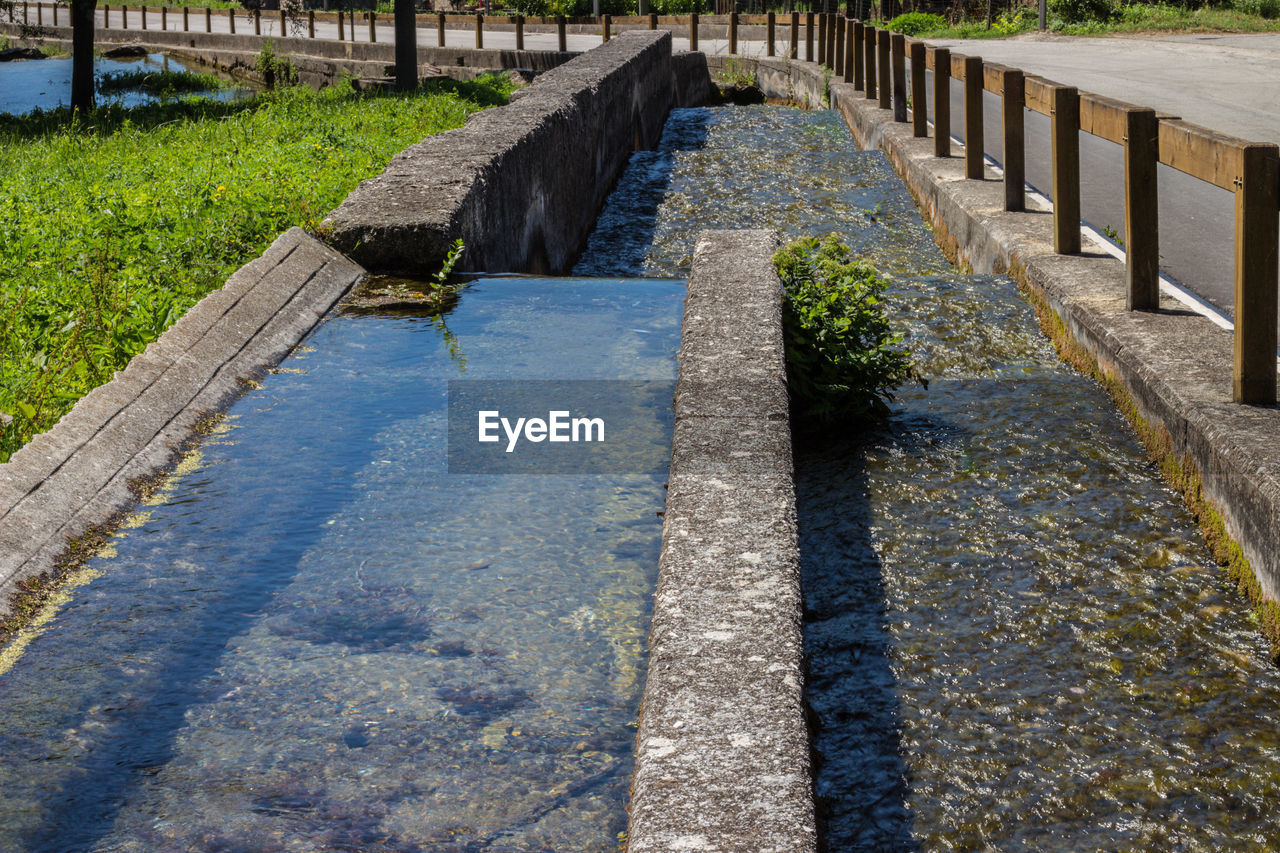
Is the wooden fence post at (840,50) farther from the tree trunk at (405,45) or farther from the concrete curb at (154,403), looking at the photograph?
the concrete curb at (154,403)

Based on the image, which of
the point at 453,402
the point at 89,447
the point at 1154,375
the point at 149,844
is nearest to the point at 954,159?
the point at 1154,375

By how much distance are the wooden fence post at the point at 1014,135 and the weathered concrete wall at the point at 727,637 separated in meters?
4.09

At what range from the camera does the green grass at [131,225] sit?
4895 mm

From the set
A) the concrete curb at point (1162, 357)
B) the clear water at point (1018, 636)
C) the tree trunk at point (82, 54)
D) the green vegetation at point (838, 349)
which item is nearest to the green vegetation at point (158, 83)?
the tree trunk at point (82, 54)

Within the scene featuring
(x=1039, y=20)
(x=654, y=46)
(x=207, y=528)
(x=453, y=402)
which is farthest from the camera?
(x=1039, y=20)

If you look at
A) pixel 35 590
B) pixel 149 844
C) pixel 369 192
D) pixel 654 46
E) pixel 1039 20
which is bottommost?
pixel 149 844

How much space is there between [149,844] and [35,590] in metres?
1.03

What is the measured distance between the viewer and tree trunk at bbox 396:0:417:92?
71.6ft

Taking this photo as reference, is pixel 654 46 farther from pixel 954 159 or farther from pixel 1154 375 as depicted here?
pixel 1154 375

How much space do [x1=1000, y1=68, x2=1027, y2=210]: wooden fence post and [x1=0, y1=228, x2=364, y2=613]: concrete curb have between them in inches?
164

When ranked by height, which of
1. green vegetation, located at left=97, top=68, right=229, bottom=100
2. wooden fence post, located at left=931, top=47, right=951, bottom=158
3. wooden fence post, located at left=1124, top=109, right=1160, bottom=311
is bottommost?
wooden fence post, located at left=1124, top=109, right=1160, bottom=311

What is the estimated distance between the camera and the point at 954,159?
10500mm

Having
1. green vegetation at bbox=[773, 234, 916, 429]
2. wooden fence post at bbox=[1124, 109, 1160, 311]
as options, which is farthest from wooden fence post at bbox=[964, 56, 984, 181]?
green vegetation at bbox=[773, 234, 916, 429]

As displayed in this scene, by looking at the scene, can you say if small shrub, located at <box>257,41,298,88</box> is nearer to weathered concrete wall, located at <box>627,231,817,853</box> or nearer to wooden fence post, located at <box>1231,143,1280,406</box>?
weathered concrete wall, located at <box>627,231,817,853</box>
